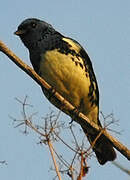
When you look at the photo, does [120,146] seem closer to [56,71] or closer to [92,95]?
[56,71]

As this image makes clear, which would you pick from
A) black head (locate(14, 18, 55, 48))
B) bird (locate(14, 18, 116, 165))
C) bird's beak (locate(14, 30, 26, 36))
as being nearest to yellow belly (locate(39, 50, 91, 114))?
bird (locate(14, 18, 116, 165))

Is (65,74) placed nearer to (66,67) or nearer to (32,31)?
(66,67)

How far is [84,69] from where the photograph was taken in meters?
5.22

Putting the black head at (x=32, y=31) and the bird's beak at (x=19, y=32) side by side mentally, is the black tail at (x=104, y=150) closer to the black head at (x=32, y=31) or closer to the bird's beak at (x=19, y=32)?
the black head at (x=32, y=31)

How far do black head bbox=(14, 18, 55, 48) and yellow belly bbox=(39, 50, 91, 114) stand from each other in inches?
26.7

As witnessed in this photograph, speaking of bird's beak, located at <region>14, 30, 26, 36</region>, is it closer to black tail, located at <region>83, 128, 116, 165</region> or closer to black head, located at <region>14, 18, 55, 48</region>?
black head, located at <region>14, 18, 55, 48</region>

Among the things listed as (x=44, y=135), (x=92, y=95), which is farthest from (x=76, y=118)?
(x=44, y=135)

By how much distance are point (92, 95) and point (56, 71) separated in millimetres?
815

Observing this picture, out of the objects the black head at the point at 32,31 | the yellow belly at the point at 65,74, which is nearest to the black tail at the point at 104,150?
the yellow belly at the point at 65,74

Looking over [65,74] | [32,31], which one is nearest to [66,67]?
[65,74]

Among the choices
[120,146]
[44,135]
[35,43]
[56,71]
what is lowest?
[44,135]

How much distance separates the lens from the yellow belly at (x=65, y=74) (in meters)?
4.94

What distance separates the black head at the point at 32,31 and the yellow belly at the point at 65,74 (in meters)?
0.68

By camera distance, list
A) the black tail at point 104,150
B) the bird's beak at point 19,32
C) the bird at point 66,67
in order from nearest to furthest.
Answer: the black tail at point 104,150
the bird at point 66,67
the bird's beak at point 19,32
